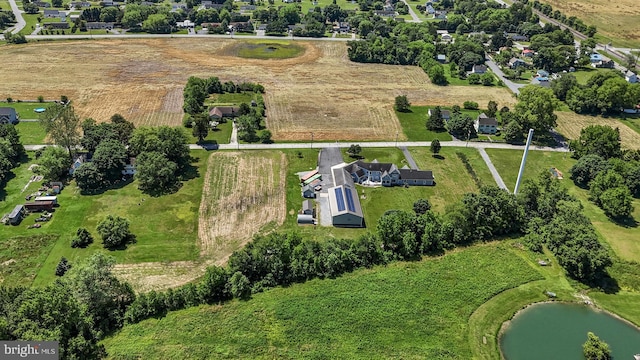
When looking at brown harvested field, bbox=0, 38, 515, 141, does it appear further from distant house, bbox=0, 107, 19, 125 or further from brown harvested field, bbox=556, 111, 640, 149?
brown harvested field, bbox=556, 111, 640, 149

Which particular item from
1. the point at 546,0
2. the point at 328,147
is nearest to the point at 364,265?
the point at 328,147

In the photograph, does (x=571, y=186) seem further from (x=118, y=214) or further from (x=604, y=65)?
(x=604, y=65)

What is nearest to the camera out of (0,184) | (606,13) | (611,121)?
(0,184)

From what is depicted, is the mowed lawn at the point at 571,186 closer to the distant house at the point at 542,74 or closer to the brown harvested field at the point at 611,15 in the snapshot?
the distant house at the point at 542,74

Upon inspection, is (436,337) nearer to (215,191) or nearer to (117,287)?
(117,287)

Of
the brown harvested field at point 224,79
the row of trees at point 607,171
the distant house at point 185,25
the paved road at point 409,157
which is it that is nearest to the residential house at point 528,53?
the brown harvested field at point 224,79
